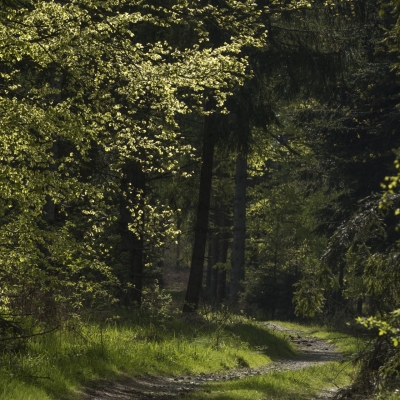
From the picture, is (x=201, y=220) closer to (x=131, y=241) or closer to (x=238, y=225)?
(x=131, y=241)

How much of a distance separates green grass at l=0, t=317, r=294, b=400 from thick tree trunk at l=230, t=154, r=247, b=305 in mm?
8422

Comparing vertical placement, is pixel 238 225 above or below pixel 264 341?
above

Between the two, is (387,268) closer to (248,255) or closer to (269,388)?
(269,388)

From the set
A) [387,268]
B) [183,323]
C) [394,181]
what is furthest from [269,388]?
[394,181]

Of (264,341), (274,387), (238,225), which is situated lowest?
(274,387)

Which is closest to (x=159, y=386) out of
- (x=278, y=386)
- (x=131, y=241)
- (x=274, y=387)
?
(x=274, y=387)

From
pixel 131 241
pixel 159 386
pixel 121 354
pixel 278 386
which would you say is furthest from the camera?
pixel 131 241

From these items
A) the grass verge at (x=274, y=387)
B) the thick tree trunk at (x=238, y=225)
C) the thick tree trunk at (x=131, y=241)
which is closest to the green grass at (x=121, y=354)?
the grass verge at (x=274, y=387)

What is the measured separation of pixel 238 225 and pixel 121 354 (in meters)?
16.0

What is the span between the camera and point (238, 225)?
2809cm

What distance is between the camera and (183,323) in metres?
17.7

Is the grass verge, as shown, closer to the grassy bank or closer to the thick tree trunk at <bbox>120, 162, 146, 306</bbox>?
the grassy bank

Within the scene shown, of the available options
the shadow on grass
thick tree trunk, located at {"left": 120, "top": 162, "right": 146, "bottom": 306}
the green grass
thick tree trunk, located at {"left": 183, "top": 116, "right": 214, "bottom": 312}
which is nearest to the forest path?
the green grass

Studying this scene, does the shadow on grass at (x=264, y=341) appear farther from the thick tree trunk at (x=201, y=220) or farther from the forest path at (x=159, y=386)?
the thick tree trunk at (x=201, y=220)
